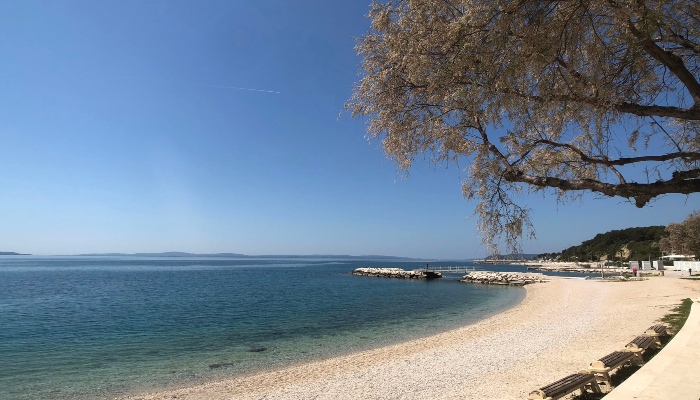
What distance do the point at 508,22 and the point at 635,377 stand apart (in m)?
6.76

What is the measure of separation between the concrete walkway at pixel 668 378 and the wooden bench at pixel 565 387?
94 centimetres

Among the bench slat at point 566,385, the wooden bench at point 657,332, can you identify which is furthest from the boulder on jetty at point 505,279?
the bench slat at point 566,385

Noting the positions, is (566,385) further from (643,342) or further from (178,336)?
(178,336)

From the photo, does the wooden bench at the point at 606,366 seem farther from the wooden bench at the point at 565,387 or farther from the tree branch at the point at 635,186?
the tree branch at the point at 635,186

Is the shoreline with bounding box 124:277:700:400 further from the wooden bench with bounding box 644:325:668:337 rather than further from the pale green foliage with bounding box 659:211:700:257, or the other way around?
the pale green foliage with bounding box 659:211:700:257

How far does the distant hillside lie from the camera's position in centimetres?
9488

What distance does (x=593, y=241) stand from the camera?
142m

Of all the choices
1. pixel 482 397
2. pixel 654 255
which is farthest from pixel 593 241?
pixel 482 397

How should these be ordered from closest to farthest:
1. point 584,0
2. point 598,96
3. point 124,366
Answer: point 584,0 → point 598,96 → point 124,366

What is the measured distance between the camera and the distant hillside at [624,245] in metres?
94.9

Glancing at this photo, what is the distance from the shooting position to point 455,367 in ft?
39.8

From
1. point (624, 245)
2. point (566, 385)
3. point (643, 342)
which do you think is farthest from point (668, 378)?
point (624, 245)

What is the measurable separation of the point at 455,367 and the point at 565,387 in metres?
5.12

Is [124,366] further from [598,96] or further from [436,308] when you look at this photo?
[436,308]
